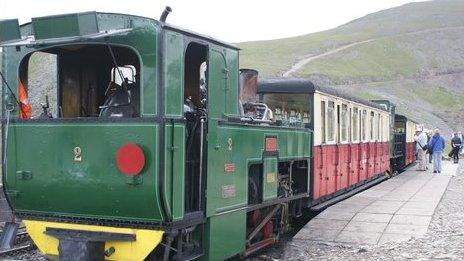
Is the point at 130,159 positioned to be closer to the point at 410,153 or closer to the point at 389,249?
the point at 389,249

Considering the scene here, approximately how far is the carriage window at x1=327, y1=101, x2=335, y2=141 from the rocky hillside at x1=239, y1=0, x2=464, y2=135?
138 feet

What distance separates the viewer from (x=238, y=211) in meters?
7.17

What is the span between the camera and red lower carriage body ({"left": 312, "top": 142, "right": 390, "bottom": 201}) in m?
11.4

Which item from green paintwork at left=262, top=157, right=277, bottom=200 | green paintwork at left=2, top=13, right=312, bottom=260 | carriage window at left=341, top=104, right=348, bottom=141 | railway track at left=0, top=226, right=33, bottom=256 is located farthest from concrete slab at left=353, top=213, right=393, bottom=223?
railway track at left=0, top=226, right=33, bottom=256

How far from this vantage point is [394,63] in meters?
85.4

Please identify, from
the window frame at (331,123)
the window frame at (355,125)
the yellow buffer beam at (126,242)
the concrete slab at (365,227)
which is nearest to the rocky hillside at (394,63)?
the window frame at (355,125)

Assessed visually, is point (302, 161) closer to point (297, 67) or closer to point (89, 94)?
point (89, 94)

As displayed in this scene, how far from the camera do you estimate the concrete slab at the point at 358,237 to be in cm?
909

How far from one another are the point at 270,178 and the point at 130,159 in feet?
10.1

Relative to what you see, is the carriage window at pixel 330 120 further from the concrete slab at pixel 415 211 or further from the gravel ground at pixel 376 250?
the gravel ground at pixel 376 250

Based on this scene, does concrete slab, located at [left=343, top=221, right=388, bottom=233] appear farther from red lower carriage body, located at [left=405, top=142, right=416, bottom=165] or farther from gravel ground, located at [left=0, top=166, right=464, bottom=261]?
red lower carriage body, located at [left=405, top=142, right=416, bottom=165]

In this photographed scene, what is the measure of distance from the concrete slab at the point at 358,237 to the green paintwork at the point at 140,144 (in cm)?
281

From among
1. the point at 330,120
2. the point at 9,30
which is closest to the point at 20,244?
the point at 9,30

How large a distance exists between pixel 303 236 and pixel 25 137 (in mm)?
4850
